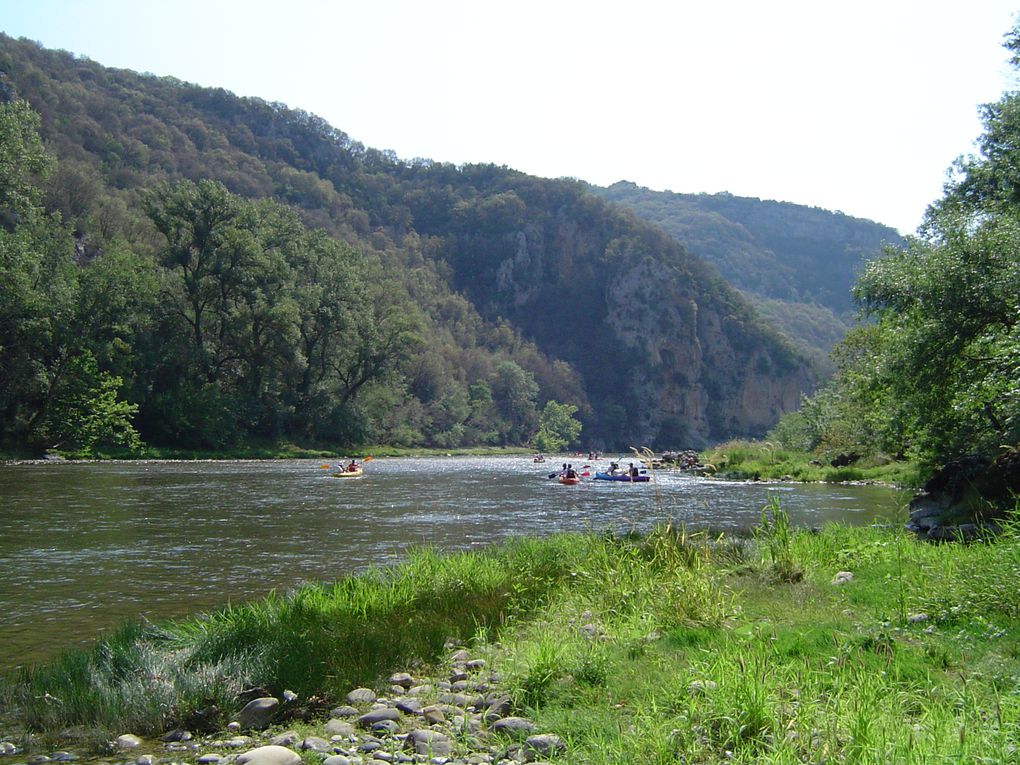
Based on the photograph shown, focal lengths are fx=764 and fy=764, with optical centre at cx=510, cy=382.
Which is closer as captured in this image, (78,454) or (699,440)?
(78,454)

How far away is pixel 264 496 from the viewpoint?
87.7 ft

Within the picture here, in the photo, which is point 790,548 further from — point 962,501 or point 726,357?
point 726,357

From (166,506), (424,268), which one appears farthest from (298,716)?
(424,268)

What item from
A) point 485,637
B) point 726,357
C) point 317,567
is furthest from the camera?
point 726,357

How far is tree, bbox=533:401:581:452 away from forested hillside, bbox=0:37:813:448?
3233 millimetres

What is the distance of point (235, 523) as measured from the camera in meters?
18.9

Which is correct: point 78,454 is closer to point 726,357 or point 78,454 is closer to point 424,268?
point 424,268

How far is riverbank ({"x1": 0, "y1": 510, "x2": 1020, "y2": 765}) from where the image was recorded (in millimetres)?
4242

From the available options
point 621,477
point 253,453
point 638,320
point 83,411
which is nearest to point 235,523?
point 621,477

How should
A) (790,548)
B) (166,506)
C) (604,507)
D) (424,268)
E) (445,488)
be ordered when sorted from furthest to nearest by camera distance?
(424,268) < (445,488) < (604,507) < (166,506) < (790,548)

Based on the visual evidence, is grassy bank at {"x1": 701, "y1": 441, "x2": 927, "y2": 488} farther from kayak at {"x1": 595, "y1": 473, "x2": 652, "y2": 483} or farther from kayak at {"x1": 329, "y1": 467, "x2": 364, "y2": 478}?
kayak at {"x1": 329, "y1": 467, "x2": 364, "y2": 478}

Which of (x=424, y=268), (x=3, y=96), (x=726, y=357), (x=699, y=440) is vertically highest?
(x=3, y=96)

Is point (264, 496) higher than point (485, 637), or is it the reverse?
point (485, 637)

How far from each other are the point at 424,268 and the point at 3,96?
76264 mm
